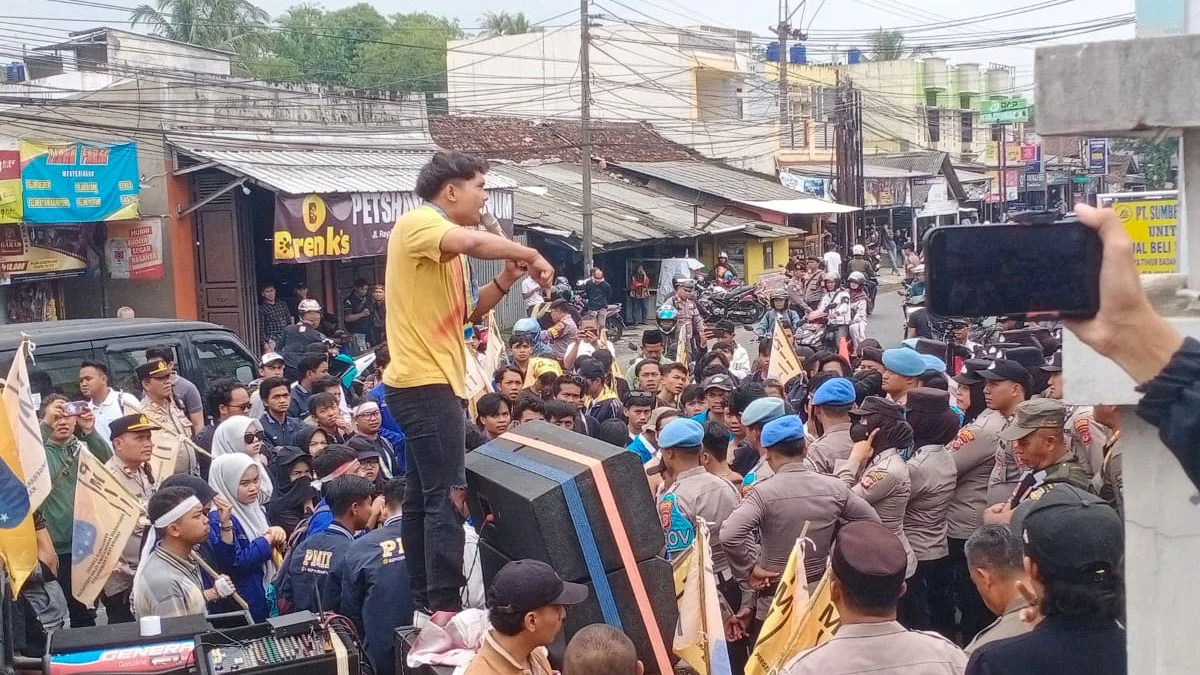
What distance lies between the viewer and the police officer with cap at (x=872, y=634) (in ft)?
10.3

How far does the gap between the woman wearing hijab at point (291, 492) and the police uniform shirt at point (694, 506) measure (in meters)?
2.26

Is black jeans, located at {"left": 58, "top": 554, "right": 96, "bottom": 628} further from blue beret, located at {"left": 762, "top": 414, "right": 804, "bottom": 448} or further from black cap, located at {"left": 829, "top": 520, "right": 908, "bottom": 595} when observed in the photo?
black cap, located at {"left": 829, "top": 520, "right": 908, "bottom": 595}

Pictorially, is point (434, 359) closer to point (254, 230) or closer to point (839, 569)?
point (839, 569)

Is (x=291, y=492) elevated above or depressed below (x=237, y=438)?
below

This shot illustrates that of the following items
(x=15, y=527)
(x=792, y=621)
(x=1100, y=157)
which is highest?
(x=1100, y=157)

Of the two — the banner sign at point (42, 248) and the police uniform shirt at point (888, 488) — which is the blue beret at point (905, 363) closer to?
the police uniform shirt at point (888, 488)

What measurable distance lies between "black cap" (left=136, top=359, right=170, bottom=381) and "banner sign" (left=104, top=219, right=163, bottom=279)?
9032 mm

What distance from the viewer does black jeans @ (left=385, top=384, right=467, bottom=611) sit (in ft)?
14.0

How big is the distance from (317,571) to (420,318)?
1.63 m

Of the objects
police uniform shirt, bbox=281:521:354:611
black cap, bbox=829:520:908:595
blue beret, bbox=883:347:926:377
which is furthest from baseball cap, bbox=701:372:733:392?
black cap, bbox=829:520:908:595

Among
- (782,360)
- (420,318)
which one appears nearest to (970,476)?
(420,318)

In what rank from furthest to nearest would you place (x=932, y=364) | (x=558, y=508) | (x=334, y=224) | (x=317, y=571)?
(x=334, y=224), (x=932, y=364), (x=317, y=571), (x=558, y=508)

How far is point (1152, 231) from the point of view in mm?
3994

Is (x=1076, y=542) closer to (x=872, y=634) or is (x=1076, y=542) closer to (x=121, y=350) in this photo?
(x=872, y=634)
